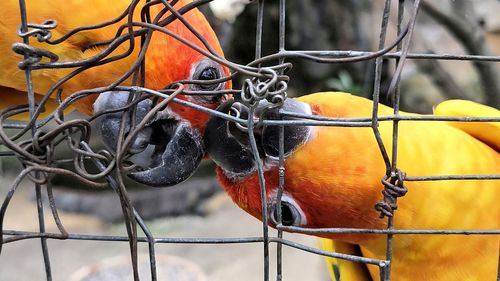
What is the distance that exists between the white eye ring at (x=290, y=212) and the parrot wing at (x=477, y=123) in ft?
1.20

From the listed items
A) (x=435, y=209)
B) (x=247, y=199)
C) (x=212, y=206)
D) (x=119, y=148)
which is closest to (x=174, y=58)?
(x=247, y=199)

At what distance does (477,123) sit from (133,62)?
66cm

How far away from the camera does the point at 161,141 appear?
1.02m

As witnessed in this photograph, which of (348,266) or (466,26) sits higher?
(466,26)

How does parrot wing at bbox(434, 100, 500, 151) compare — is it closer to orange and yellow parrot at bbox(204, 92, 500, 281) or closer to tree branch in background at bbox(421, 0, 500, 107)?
orange and yellow parrot at bbox(204, 92, 500, 281)

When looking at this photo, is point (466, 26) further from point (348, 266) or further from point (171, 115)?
point (171, 115)

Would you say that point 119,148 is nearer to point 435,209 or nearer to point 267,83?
point 267,83

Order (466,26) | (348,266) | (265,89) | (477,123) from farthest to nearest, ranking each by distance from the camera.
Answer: (466,26) → (348,266) → (477,123) → (265,89)

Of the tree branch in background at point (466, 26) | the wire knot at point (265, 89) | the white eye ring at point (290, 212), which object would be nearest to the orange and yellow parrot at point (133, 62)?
the white eye ring at point (290, 212)

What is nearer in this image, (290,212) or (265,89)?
(265,89)

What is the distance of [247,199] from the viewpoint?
0.99m

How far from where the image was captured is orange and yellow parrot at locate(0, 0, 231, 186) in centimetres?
98

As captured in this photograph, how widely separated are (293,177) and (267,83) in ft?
1.03

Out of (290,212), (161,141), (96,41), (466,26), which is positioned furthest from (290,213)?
(466,26)
